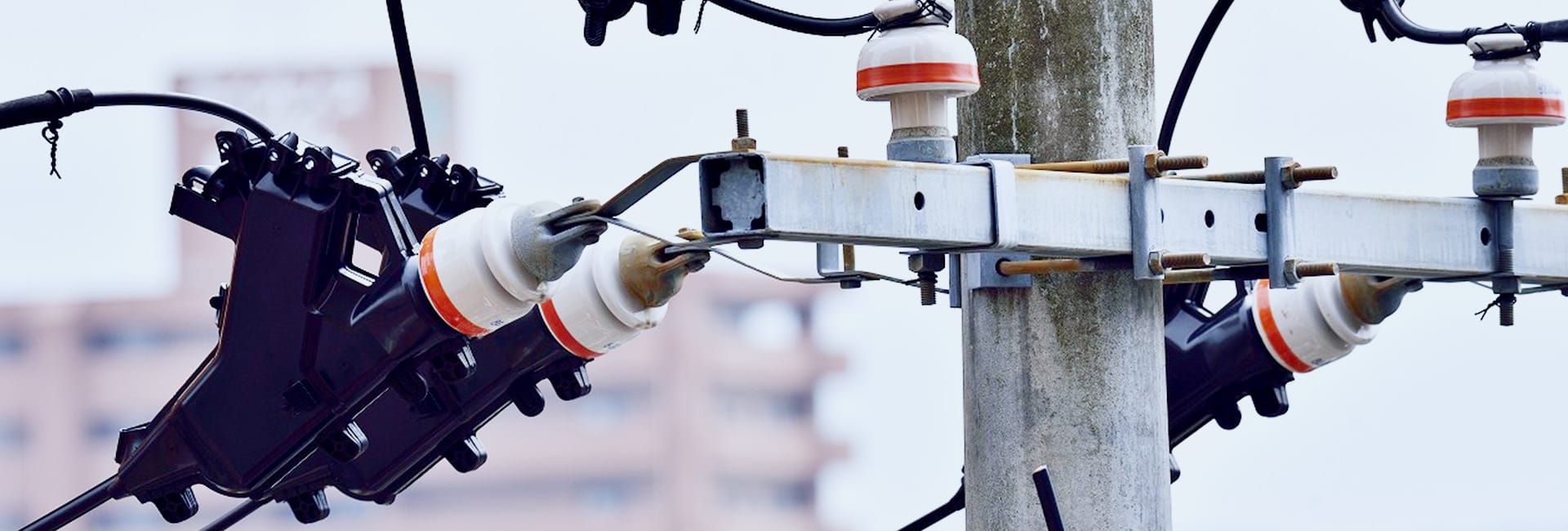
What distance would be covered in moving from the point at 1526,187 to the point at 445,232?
1.88 m

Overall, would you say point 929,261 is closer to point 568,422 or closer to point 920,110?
point 920,110

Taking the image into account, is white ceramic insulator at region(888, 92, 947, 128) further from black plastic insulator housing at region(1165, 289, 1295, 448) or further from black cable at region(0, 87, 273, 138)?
black plastic insulator housing at region(1165, 289, 1295, 448)

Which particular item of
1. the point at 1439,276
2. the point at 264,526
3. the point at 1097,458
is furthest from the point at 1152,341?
the point at 264,526

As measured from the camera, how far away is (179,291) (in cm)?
6994

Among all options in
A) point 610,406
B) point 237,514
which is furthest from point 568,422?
point 237,514

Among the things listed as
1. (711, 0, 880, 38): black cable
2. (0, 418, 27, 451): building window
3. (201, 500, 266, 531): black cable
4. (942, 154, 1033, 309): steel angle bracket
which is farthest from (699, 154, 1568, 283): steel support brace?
(0, 418, 27, 451): building window

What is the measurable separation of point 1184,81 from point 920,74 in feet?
4.90

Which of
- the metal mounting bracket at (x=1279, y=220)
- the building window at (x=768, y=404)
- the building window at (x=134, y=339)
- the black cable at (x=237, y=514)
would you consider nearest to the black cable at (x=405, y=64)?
the black cable at (x=237, y=514)

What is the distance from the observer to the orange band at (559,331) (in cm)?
512

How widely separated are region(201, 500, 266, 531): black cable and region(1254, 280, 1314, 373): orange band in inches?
78.7

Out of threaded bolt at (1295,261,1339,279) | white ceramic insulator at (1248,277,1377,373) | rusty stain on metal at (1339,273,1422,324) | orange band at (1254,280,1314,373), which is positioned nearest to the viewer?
threaded bolt at (1295,261,1339,279)

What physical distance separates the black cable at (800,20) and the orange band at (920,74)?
548 mm

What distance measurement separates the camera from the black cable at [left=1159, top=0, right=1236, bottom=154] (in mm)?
5336

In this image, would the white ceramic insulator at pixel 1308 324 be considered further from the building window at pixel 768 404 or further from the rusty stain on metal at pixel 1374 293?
the building window at pixel 768 404
